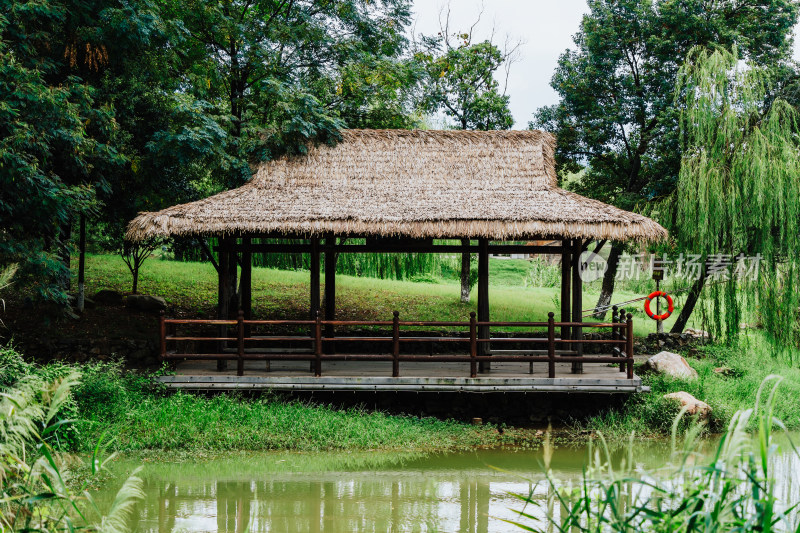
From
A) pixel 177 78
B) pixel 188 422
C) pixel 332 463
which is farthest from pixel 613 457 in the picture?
pixel 177 78

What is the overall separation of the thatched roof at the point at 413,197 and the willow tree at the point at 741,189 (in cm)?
331

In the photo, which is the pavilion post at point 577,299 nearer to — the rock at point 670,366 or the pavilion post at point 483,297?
Answer: the pavilion post at point 483,297

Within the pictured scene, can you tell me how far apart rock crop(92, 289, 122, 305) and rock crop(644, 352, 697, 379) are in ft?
34.8

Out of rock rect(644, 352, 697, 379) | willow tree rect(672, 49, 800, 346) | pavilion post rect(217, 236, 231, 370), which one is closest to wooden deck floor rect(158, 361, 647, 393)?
pavilion post rect(217, 236, 231, 370)

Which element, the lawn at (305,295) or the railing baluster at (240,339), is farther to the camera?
the lawn at (305,295)

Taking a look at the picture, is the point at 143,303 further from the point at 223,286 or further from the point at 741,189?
the point at 741,189

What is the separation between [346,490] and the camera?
23.4ft

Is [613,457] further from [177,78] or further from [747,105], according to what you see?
[177,78]

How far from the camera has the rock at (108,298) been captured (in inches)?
559

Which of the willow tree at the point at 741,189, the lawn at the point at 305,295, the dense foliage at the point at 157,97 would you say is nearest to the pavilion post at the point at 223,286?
the dense foliage at the point at 157,97

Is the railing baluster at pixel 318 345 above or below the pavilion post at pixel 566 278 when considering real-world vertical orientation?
below

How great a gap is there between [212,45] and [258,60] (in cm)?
122

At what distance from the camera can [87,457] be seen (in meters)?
7.91

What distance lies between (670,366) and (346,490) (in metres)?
6.80
